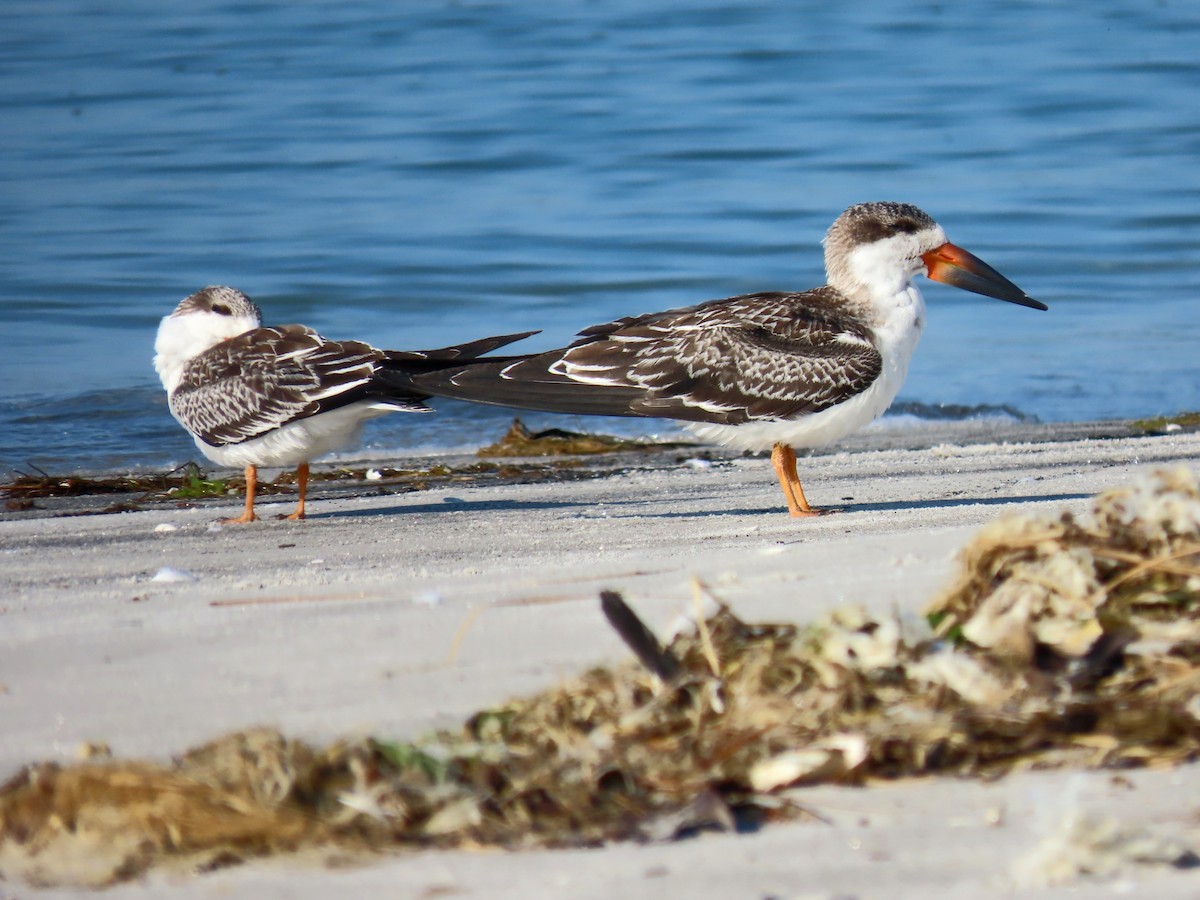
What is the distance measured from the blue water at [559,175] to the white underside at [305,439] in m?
2.48

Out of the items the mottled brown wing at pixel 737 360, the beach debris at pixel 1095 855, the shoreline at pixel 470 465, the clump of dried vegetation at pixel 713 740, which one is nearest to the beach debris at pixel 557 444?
the shoreline at pixel 470 465

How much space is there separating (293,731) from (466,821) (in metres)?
0.52

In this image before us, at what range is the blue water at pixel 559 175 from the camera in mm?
11398

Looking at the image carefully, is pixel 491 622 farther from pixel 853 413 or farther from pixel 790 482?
pixel 853 413

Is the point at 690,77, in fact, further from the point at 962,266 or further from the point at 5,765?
the point at 5,765

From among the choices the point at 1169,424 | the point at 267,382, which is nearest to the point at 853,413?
the point at 267,382

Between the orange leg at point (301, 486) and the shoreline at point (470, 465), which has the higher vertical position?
the orange leg at point (301, 486)

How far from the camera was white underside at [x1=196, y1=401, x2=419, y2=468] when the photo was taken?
6.45 meters

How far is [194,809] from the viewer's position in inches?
93.3

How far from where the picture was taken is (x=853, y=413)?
610 centimetres

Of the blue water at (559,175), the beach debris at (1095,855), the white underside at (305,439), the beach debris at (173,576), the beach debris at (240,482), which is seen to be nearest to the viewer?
the beach debris at (1095,855)

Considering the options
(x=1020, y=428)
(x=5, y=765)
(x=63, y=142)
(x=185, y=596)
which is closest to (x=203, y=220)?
(x=63, y=142)

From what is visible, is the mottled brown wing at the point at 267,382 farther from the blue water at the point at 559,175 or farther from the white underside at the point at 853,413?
the blue water at the point at 559,175

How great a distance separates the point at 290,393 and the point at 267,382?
13 centimetres
